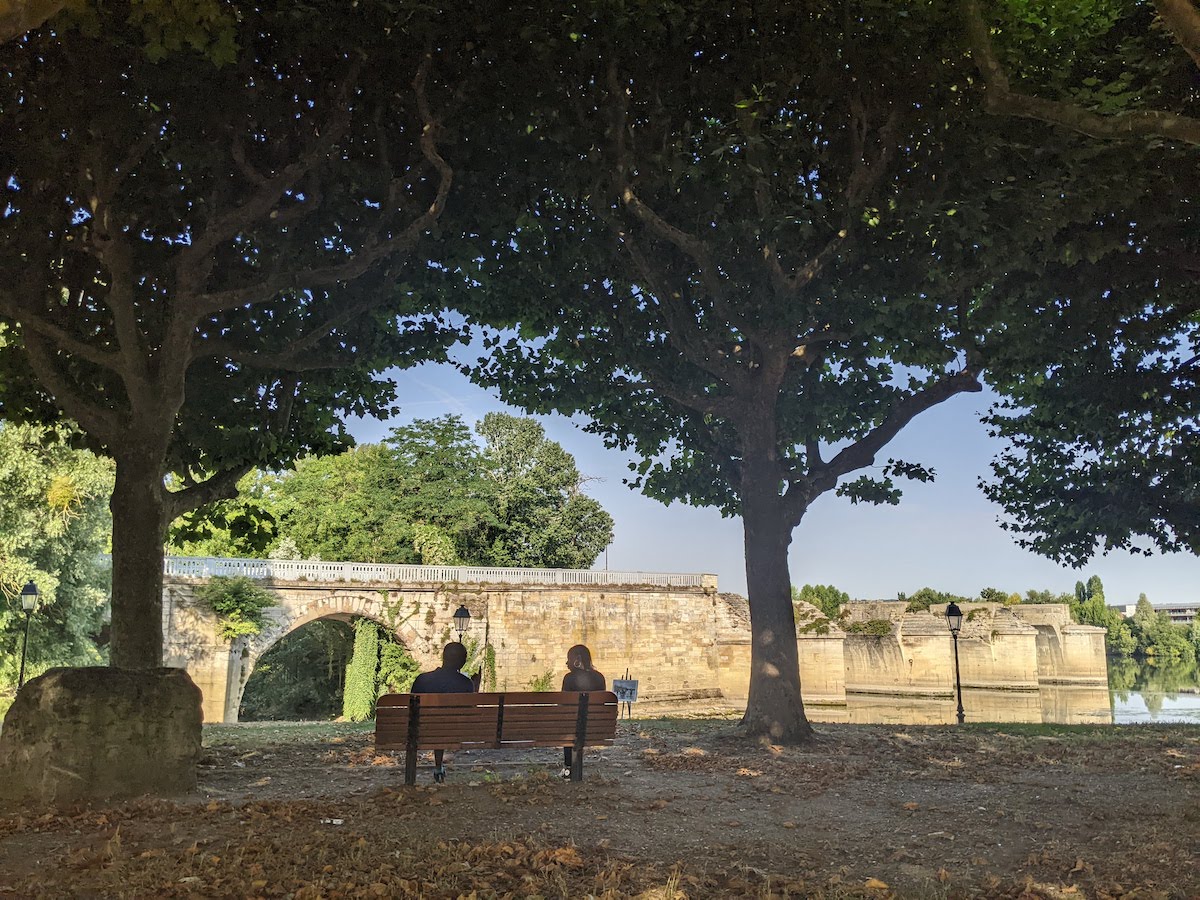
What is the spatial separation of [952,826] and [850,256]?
24.1 ft

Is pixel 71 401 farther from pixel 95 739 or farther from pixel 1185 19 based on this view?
pixel 1185 19

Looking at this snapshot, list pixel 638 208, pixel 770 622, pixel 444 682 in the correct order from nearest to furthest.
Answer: pixel 444 682
pixel 638 208
pixel 770 622

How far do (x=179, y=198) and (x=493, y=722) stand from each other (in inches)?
259

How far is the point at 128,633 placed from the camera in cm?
816

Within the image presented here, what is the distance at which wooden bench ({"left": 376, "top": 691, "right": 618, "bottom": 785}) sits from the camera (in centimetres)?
739

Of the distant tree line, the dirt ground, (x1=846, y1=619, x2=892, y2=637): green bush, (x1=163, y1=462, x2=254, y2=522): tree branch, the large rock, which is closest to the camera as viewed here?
the dirt ground

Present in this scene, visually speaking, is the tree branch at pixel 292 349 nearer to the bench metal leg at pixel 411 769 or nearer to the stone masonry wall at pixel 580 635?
the bench metal leg at pixel 411 769

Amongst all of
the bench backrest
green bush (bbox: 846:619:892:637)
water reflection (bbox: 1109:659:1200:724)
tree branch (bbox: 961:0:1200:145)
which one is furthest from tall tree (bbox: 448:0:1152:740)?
green bush (bbox: 846:619:892:637)

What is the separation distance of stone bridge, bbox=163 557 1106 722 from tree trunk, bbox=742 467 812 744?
22961 mm

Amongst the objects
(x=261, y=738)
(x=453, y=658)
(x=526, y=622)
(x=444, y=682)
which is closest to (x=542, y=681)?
(x=526, y=622)

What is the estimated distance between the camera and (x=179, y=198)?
968 centimetres

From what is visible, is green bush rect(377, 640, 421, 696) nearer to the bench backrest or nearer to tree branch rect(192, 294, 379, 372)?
tree branch rect(192, 294, 379, 372)

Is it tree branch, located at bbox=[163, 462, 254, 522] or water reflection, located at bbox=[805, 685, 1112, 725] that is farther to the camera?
water reflection, located at bbox=[805, 685, 1112, 725]

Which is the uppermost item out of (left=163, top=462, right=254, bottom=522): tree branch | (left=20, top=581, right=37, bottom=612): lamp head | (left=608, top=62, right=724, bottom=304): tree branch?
(left=608, top=62, right=724, bottom=304): tree branch
